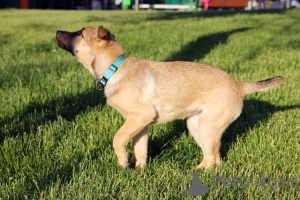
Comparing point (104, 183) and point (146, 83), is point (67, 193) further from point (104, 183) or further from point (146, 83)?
point (146, 83)

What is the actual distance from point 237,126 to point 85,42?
2010mm

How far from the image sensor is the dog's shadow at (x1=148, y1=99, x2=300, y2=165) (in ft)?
11.6

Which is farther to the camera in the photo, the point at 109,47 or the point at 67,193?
the point at 109,47

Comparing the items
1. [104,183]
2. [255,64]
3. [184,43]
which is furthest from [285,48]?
[104,183]

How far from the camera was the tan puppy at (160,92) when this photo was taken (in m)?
3.01

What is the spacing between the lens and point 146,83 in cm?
312

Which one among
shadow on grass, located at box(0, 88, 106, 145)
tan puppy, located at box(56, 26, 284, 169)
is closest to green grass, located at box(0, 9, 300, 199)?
shadow on grass, located at box(0, 88, 106, 145)

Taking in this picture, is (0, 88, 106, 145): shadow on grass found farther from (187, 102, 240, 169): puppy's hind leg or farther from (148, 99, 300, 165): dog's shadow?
(187, 102, 240, 169): puppy's hind leg

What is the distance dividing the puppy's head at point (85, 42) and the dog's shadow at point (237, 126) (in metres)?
1.16

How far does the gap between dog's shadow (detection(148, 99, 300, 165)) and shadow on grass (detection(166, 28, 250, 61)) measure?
8.09ft

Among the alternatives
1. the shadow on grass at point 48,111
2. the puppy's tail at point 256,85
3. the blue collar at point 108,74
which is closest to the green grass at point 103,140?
the shadow on grass at point 48,111

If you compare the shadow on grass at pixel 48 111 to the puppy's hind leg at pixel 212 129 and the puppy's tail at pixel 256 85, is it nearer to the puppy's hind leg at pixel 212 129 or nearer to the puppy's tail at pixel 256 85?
the puppy's hind leg at pixel 212 129

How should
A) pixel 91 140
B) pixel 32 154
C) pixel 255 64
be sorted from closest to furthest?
pixel 32 154 < pixel 91 140 < pixel 255 64

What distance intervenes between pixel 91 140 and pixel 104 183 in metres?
0.80
